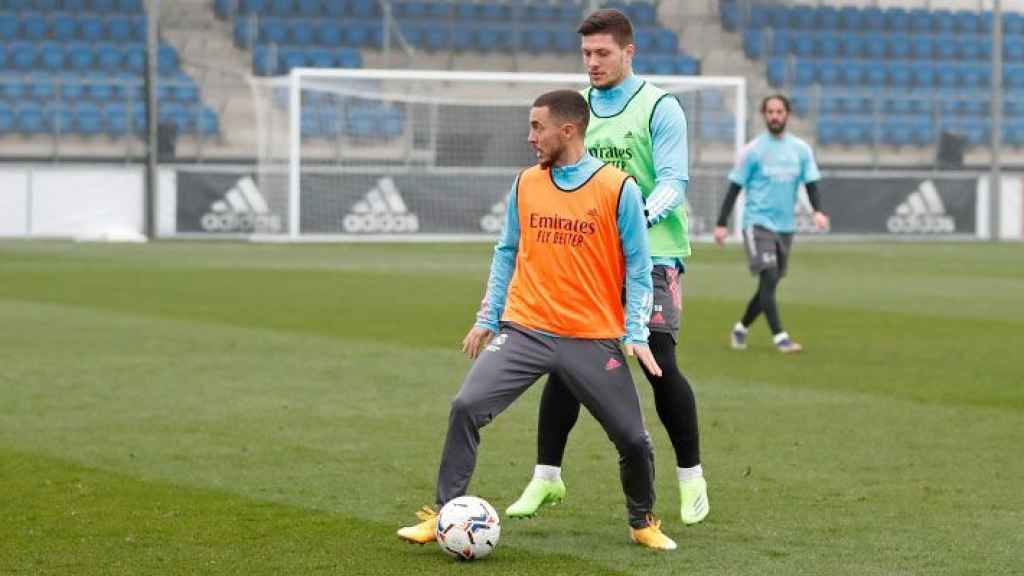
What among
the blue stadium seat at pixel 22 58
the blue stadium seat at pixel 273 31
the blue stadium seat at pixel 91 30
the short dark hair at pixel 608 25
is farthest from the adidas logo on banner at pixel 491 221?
the short dark hair at pixel 608 25

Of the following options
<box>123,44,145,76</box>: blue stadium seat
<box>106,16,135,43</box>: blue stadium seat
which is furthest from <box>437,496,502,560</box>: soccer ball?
<box>106,16,135,43</box>: blue stadium seat

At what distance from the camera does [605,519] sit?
275 inches

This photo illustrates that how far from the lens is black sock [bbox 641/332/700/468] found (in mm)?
6871

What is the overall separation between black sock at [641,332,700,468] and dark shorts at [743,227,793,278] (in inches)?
293

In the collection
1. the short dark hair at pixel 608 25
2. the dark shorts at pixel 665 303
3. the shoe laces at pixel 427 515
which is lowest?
the shoe laces at pixel 427 515

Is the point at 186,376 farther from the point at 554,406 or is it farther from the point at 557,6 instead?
the point at 557,6

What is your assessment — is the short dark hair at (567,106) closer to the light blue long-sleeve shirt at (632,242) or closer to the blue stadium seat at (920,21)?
the light blue long-sleeve shirt at (632,242)

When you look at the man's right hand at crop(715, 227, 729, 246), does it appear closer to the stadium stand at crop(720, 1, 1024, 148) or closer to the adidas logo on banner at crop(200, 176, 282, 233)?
the adidas logo on banner at crop(200, 176, 282, 233)

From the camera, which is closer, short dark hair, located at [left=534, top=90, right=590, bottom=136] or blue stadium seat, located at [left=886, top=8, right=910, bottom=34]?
short dark hair, located at [left=534, top=90, right=590, bottom=136]

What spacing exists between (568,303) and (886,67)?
124 ft

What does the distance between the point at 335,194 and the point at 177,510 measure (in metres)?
26.6

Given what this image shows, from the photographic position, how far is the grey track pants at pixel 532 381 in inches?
243

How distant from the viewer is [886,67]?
42.7 metres

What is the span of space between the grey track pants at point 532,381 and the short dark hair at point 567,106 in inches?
29.5
